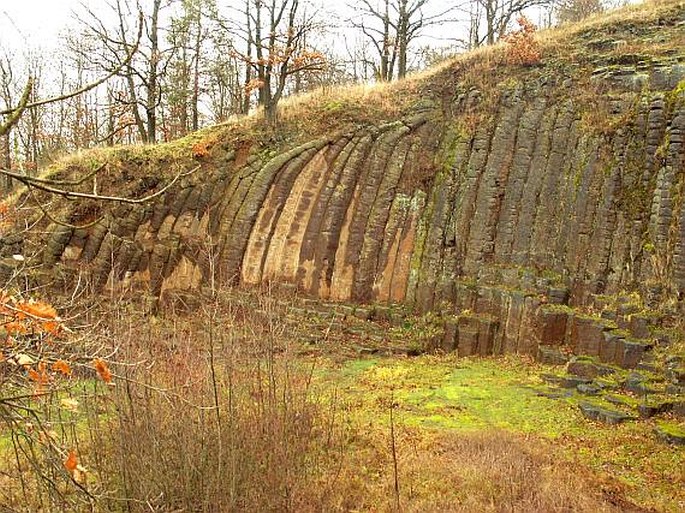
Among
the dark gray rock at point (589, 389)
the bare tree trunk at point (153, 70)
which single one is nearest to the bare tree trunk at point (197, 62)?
the bare tree trunk at point (153, 70)

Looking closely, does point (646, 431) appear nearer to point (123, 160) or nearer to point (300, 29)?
point (123, 160)

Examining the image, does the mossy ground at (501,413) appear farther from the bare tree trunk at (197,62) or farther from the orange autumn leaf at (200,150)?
the bare tree trunk at (197,62)

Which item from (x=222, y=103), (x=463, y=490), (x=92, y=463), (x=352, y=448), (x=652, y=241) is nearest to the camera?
(x=92, y=463)

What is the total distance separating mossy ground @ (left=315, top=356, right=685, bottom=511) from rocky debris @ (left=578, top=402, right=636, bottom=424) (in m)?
0.11

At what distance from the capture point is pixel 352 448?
801cm

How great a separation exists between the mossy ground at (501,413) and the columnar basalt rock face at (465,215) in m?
1.50

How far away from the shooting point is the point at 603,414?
874 centimetres

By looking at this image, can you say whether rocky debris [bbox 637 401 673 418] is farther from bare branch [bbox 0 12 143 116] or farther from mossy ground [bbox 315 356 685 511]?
bare branch [bbox 0 12 143 116]

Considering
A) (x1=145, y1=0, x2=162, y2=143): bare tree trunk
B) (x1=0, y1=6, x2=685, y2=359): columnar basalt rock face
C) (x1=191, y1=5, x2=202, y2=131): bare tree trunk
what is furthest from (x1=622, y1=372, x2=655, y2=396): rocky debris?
(x1=191, y1=5, x2=202, y2=131): bare tree trunk

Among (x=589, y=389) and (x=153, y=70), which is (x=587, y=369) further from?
(x=153, y=70)

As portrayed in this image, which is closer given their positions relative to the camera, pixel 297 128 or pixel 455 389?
pixel 455 389

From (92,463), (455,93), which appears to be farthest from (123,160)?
(92,463)

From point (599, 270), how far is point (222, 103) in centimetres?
2349

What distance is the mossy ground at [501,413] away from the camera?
7.20m
